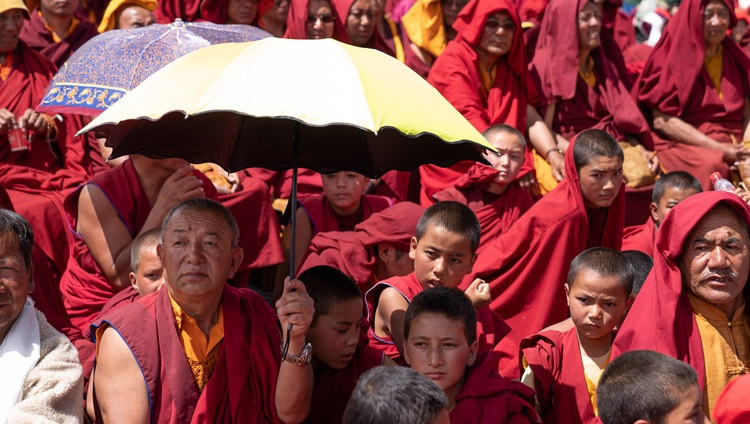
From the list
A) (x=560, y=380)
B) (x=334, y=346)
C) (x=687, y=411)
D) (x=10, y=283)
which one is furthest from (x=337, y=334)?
(x=687, y=411)

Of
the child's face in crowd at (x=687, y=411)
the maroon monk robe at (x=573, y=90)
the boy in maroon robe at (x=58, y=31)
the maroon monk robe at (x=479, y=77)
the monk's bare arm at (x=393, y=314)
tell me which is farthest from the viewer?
the boy in maroon robe at (x=58, y=31)

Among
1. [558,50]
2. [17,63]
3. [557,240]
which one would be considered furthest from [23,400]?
[558,50]

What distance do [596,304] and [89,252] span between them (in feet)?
A: 8.73

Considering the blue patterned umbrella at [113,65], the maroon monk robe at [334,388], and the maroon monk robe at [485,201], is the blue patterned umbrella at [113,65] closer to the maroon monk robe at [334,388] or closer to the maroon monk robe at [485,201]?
the maroon monk robe at [334,388]

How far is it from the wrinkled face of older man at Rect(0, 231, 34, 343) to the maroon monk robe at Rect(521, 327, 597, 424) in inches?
81.1

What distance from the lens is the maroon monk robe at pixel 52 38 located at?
8609 mm

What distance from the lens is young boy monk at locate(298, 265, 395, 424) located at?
458cm

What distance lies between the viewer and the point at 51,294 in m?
4.96

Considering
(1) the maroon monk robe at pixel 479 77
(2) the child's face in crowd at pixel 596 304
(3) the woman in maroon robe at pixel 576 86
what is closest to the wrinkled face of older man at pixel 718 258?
(2) the child's face in crowd at pixel 596 304

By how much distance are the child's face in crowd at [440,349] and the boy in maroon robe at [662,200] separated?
2679mm

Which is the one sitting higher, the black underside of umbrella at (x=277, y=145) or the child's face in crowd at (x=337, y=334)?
the black underside of umbrella at (x=277, y=145)

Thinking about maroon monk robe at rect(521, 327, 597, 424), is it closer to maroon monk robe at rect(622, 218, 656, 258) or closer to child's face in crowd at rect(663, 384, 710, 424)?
child's face in crowd at rect(663, 384, 710, 424)

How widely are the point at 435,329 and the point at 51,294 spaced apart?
184cm

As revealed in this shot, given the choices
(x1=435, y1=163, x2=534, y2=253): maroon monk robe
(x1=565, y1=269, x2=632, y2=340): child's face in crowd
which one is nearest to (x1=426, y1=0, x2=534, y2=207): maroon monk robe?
(x1=435, y1=163, x2=534, y2=253): maroon monk robe
